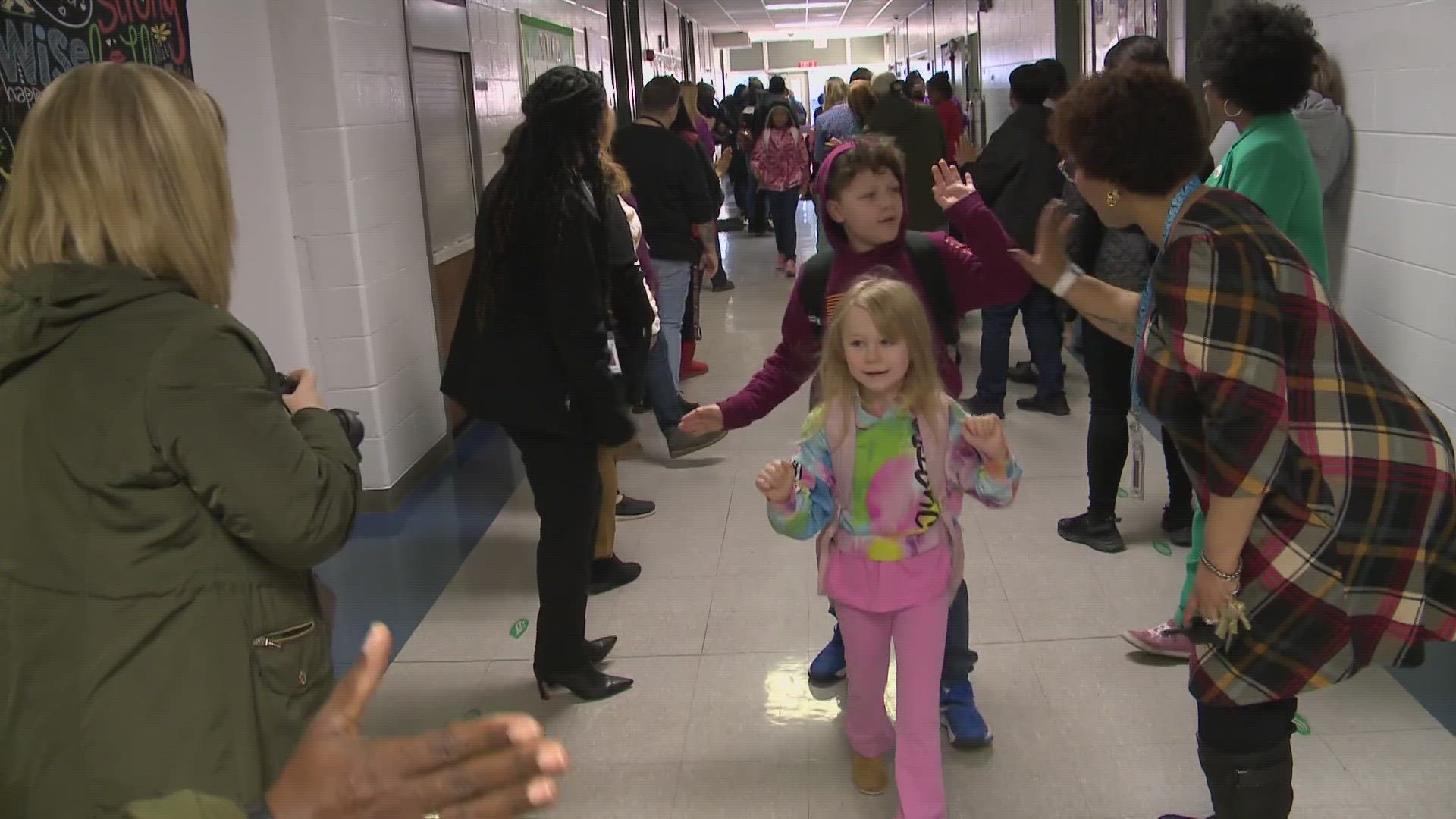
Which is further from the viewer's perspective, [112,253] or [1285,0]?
[1285,0]

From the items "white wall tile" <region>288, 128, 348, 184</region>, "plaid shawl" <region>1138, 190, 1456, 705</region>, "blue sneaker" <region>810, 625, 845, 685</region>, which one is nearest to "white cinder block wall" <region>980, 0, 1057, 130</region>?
"white wall tile" <region>288, 128, 348, 184</region>

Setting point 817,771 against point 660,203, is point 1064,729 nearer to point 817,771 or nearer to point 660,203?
point 817,771

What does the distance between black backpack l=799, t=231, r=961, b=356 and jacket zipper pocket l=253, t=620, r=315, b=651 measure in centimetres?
134

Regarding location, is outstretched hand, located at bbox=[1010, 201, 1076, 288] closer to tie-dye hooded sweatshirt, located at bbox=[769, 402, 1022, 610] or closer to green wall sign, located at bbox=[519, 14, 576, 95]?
tie-dye hooded sweatshirt, located at bbox=[769, 402, 1022, 610]

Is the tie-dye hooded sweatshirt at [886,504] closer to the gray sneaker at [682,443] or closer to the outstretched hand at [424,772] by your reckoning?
the outstretched hand at [424,772]

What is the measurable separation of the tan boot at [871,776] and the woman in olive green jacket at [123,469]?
4.70 ft

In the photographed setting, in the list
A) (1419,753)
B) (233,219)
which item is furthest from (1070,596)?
(233,219)

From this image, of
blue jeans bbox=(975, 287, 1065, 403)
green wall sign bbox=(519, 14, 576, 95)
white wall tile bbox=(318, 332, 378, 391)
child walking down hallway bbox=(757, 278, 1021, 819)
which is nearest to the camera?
child walking down hallway bbox=(757, 278, 1021, 819)

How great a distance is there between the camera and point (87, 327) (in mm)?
1281

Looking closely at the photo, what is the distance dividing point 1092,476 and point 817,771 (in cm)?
165

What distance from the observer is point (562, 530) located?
9.34ft

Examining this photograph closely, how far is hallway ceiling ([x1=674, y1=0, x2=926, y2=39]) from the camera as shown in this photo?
682 inches

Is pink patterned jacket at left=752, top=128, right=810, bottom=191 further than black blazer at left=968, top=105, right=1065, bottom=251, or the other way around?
pink patterned jacket at left=752, top=128, right=810, bottom=191

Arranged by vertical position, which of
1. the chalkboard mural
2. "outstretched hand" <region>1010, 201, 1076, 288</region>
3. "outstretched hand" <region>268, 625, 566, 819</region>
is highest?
the chalkboard mural
